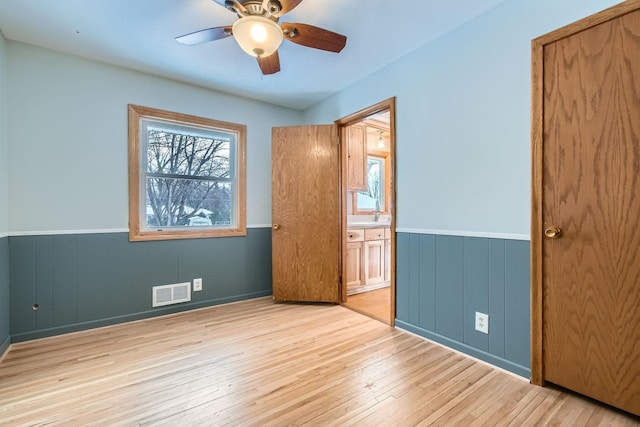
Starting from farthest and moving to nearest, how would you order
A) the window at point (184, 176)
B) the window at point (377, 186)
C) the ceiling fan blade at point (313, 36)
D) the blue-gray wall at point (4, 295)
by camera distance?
the window at point (377, 186) → the window at point (184, 176) → the blue-gray wall at point (4, 295) → the ceiling fan blade at point (313, 36)

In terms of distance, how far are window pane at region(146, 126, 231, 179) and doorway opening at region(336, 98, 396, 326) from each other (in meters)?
1.42

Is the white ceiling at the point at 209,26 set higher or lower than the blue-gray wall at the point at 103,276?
higher

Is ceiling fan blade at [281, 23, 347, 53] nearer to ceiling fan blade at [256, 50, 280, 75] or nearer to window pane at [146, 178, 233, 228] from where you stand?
ceiling fan blade at [256, 50, 280, 75]

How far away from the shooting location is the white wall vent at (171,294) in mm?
2957

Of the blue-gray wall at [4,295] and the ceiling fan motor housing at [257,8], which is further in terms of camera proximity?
the blue-gray wall at [4,295]

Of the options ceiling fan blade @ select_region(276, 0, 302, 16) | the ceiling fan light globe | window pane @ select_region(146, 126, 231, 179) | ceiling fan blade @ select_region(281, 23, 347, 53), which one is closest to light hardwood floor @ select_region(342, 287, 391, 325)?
window pane @ select_region(146, 126, 231, 179)

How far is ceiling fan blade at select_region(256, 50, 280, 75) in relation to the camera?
6.83 ft

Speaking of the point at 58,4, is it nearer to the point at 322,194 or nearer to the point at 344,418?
the point at 322,194

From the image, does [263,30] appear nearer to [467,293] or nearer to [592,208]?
[592,208]

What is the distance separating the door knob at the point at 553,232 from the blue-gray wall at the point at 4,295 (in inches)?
148

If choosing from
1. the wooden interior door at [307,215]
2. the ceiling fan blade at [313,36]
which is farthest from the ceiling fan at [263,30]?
the wooden interior door at [307,215]

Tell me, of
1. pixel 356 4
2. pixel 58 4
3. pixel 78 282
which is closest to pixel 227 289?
pixel 78 282

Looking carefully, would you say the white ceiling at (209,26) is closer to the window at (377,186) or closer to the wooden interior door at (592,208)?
the wooden interior door at (592,208)

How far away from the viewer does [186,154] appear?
321 centimetres
